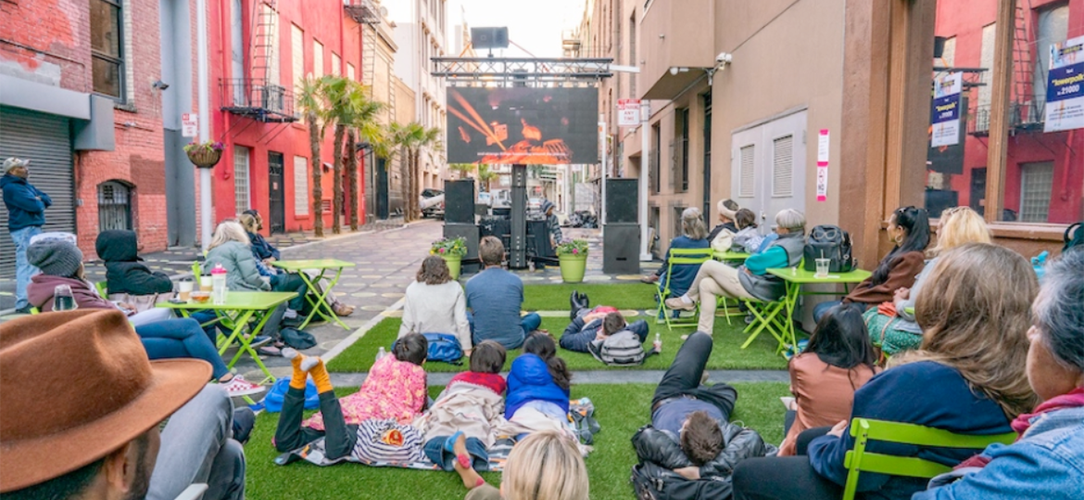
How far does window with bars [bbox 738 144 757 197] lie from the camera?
914cm

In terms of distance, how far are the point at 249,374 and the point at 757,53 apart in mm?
7148

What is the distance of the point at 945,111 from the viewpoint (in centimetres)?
562

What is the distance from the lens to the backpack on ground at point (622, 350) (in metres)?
5.70

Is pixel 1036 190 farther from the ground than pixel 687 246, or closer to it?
farther from the ground

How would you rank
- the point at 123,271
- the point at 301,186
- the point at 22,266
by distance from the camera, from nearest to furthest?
the point at 123,271, the point at 22,266, the point at 301,186

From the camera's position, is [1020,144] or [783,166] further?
[783,166]

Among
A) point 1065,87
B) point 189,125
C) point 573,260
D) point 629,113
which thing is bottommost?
point 573,260

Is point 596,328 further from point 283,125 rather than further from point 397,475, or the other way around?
point 283,125

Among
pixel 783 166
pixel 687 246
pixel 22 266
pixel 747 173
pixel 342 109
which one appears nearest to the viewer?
pixel 687 246

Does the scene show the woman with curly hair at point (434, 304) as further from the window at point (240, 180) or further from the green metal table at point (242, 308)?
the window at point (240, 180)

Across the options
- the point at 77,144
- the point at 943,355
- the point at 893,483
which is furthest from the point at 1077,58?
the point at 77,144

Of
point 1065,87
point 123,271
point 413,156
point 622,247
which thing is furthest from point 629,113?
point 413,156

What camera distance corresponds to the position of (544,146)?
1306 cm

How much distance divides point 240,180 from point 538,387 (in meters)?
Result: 18.0
